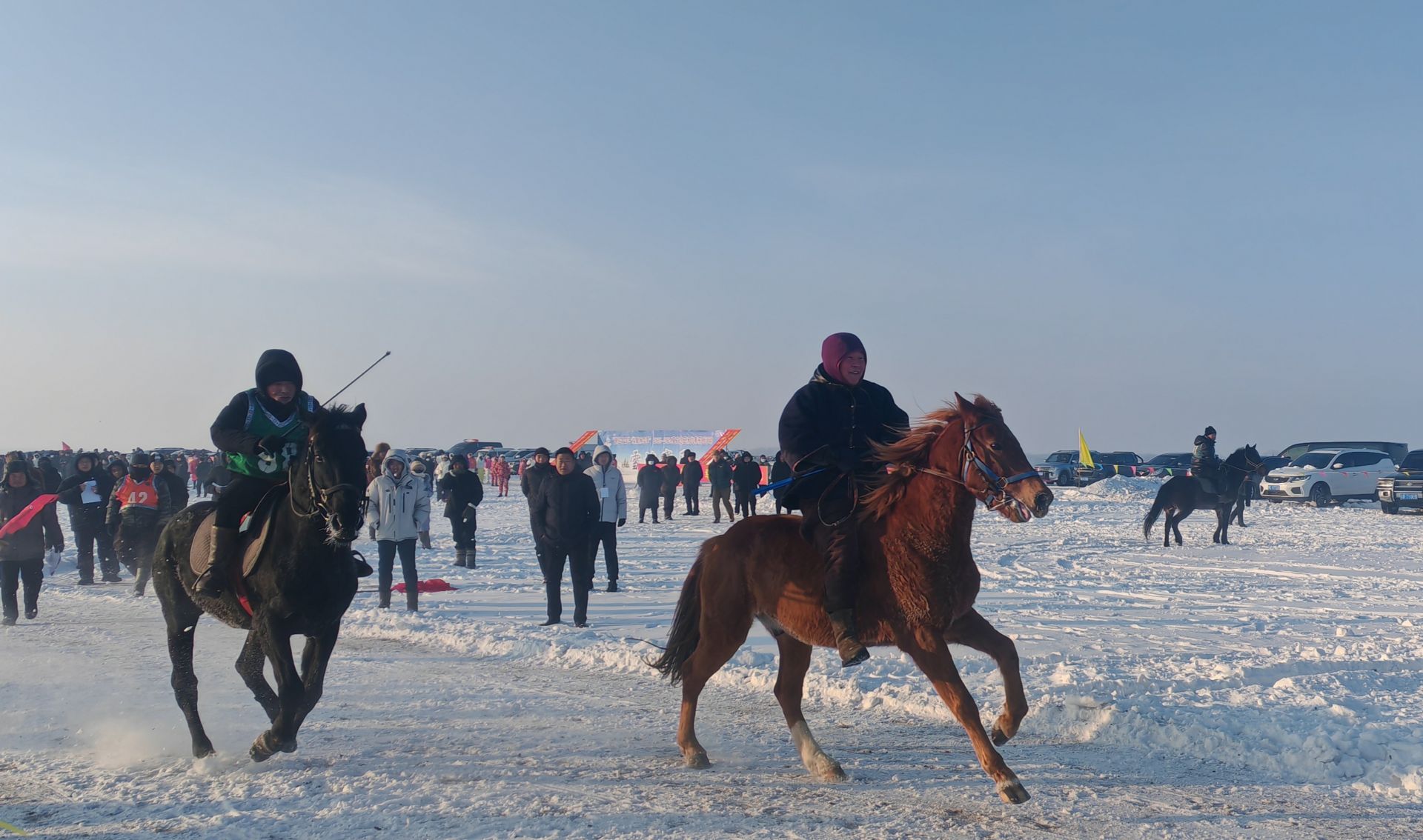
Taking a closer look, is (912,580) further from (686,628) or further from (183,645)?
(183,645)

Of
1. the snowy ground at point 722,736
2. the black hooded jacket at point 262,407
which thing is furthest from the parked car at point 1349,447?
the black hooded jacket at point 262,407

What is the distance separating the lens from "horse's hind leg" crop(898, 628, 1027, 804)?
4715 mm

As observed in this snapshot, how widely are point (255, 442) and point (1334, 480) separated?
35.3m

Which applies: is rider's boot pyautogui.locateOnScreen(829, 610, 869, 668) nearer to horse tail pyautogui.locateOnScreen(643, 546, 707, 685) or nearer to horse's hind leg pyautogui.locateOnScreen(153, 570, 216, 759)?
horse tail pyautogui.locateOnScreen(643, 546, 707, 685)

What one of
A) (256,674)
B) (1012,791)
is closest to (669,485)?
(256,674)

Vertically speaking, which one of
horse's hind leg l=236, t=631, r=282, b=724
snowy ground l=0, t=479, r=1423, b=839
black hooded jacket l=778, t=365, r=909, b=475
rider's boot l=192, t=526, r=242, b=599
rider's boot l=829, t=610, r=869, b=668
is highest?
black hooded jacket l=778, t=365, r=909, b=475

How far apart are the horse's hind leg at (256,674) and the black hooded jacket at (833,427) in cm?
335

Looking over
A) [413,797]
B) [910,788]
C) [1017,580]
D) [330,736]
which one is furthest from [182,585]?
[1017,580]

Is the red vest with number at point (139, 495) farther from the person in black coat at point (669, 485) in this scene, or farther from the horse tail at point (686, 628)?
the person in black coat at point (669, 485)

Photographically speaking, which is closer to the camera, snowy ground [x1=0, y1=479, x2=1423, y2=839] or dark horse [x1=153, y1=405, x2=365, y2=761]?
snowy ground [x1=0, y1=479, x2=1423, y2=839]

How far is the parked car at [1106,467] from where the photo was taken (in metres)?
48.7

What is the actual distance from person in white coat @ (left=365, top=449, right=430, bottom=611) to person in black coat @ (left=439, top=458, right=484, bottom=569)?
12.1 feet

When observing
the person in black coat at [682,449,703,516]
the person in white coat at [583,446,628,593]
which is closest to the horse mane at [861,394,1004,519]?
the person in white coat at [583,446,628,593]

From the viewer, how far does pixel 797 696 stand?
576cm
